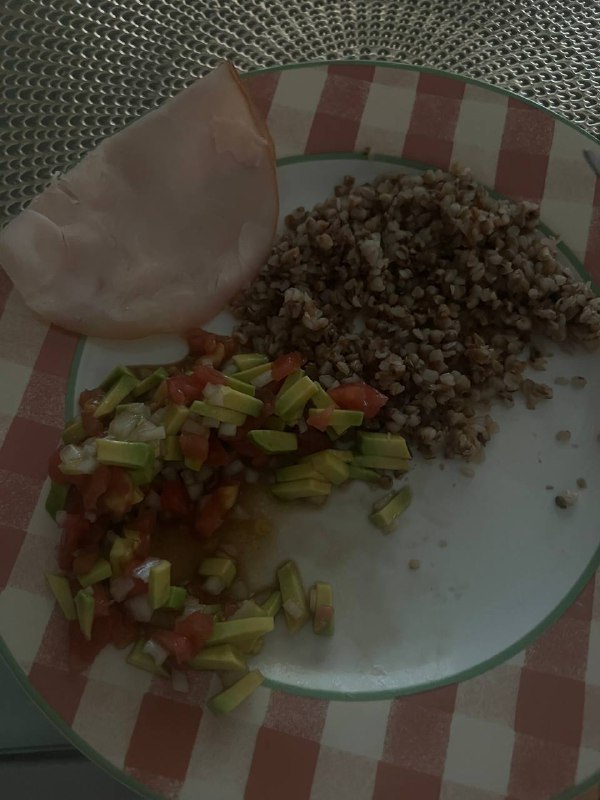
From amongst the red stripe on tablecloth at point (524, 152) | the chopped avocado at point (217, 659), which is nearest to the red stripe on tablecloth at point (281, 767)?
the chopped avocado at point (217, 659)

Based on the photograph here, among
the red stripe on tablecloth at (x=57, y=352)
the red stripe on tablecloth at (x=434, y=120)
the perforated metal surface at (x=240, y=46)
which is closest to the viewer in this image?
the red stripe on tablecloth at (x=57, y=352)

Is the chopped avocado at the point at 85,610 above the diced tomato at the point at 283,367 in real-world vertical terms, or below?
below

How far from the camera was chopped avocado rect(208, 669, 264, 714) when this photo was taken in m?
1.05

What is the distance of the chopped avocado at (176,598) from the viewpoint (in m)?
1.08

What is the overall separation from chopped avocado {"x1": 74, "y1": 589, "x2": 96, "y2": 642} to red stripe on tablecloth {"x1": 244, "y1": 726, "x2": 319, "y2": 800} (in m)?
0.30

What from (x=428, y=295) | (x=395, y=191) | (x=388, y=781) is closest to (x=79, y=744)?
(x=388, y=781)

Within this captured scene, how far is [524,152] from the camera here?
1.33m

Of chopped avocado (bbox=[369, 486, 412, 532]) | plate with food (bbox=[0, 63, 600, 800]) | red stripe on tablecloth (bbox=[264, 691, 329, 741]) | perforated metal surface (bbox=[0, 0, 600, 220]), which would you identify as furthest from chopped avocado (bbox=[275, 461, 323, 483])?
perforated metal surface (bbox=[0, 0, 600, 220])

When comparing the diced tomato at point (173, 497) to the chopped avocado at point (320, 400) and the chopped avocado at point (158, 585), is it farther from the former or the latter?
the chopped avocado at point (320, 400)

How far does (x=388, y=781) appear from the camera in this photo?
1.04 metres

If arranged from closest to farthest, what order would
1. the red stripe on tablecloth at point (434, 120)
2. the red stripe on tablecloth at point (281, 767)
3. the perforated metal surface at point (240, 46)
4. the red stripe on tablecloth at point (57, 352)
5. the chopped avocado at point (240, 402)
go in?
the red stripe on tablecloth at point (281, 767)
the chopped avocado at point (240, 402)
the red stripe on tablecloth at point (57, 352)
the red stripe on tablecloth at point (434, 120)
the perforated metal surface at point (240, 46)

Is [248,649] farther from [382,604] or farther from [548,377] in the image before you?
[548,377]

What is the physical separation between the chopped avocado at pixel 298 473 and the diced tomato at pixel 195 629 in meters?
0.26

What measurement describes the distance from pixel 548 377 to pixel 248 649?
2.32 ft
